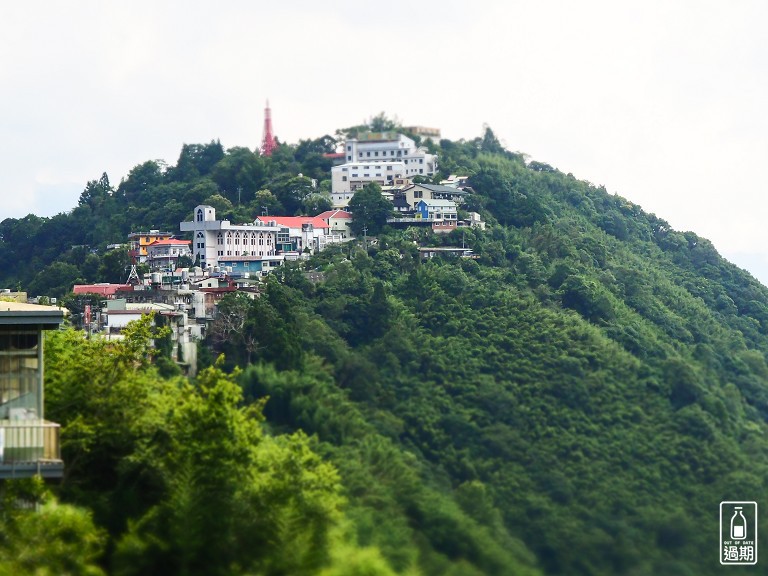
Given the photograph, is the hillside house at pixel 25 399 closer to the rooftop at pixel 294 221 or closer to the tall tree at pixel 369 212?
the tall tree at pixel 369 212

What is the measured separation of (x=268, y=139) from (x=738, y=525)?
40.2 metres

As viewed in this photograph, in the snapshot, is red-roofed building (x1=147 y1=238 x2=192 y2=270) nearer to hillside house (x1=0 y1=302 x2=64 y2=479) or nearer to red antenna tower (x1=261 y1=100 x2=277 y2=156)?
red antenna tower (x1=261 y1=100 x2=277 y2=156)

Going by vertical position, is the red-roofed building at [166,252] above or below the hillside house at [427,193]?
below

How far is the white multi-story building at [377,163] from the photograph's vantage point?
53438 mm

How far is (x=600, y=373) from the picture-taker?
3338 cm

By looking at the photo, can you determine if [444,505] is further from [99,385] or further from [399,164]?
[399,164]

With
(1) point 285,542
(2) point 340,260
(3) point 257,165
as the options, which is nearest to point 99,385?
(1) point 285,542

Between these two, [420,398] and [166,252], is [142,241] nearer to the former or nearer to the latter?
[166,252]

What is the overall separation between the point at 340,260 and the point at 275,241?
15.7ft

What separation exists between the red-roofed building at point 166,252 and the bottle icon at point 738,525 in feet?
83.0

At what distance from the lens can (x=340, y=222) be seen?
48188 mm

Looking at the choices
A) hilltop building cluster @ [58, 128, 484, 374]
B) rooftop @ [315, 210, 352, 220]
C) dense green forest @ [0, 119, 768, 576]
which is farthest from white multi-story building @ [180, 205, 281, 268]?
dense green forest @ [0, 119, 768, 576]

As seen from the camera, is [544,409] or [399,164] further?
[399,164]

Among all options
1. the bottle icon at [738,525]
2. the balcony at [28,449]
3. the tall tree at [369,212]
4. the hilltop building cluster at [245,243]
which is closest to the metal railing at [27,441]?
the balcony at [28,449]
